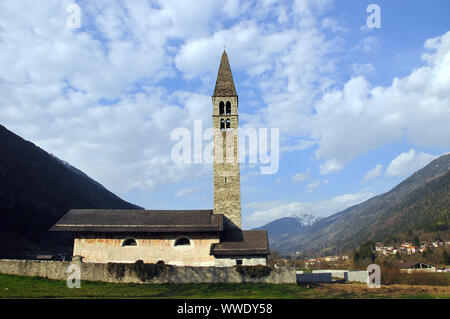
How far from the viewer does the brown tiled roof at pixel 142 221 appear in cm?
3145

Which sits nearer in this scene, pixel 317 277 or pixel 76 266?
pixel 76 266

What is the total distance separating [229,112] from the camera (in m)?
38.6

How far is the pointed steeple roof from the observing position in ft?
129

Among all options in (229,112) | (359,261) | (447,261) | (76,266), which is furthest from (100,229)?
(447,261)

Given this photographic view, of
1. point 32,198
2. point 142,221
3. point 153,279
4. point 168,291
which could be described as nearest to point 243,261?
point 153,279

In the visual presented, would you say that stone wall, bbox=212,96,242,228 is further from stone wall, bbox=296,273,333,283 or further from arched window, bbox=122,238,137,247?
arched window, bbox=122,238,137,247

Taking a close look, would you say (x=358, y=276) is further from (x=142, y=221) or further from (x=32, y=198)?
(x=32, y=198)

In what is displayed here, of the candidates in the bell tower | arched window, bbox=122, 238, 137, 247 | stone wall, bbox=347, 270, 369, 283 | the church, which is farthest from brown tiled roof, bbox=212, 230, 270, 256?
stone wall, bbox=347, 270, 369, 283

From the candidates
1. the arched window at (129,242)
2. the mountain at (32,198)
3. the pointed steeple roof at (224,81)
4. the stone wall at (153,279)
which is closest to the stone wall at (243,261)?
the stone wall at (153,279)

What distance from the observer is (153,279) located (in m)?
25.2

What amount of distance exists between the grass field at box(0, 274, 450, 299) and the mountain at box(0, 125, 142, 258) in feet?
115

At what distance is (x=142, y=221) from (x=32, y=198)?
192 ft

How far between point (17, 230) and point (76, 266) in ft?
169
